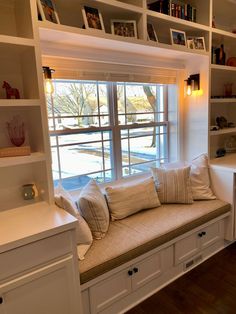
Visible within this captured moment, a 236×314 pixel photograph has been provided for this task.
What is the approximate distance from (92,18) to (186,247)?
2.06 m

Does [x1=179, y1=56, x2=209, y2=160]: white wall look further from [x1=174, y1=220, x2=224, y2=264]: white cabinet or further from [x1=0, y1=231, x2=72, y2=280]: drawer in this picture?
[x1=0, y1=231, x2=72, y2=280]: drawer

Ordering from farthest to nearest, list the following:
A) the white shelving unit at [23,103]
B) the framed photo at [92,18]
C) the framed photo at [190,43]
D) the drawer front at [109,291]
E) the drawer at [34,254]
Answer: the framed photo at [190,43] → the framed photo at [92,18] → the drawer front at [109,291] → the white shelving unit at [23,103] → the drawer at [34,254]

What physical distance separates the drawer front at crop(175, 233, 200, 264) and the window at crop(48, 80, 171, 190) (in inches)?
36.3

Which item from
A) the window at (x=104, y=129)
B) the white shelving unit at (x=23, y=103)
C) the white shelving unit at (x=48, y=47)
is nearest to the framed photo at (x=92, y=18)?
the white shelving unit at (x=48, y=47)

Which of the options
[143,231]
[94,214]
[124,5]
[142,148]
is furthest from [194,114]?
[94,214]

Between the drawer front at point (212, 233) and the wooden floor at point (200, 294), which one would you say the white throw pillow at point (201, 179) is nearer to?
the drawer front at point (212, 233)

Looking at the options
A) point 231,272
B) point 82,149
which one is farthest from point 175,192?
point 82,149

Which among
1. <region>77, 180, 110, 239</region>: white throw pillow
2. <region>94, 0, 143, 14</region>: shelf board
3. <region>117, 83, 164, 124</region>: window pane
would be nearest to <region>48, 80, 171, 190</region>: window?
<region>117, 83, 164, 124</region>: window pane

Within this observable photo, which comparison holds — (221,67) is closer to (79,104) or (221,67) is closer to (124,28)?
(124,28)

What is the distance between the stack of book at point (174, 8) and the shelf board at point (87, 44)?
1.08 feet

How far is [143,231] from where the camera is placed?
6.55 ft

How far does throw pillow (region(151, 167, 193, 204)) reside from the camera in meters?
2.50

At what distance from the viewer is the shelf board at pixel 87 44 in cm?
172

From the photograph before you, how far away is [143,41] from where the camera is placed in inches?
81.1
